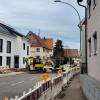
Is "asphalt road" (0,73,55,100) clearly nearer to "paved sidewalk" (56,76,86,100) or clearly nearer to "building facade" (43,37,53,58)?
"paved sidewalk" (56,76,86,100)

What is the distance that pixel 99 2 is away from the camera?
15953mm

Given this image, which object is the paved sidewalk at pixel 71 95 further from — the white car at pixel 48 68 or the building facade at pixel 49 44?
the building facade at pixel 49 44

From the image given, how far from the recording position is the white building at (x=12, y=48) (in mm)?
61375

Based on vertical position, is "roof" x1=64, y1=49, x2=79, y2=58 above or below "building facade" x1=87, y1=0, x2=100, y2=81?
above

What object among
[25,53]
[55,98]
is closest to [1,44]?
[25,53]

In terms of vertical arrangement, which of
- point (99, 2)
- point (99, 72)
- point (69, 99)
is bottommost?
point (69, 99)

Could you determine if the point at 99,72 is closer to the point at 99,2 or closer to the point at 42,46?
the point at 99,2

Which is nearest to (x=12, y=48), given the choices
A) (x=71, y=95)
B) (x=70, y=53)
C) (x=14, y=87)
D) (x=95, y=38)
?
(x=14, y=87)

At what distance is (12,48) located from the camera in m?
67.4

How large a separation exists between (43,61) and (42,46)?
44.0m

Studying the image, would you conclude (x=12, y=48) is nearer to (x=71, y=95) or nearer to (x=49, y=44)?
(x=71, y=95)

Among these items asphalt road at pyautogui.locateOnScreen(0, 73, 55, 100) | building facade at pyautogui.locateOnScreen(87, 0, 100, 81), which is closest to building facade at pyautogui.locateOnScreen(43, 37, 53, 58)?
asphalt road at pyautogui.locateOnScreen(0, 73, 55, 100)

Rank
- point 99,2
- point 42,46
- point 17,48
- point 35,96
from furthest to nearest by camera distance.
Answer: point 42,46, point 17,48, point 99,2, point 35,96

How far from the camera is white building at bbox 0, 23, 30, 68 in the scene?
61.4 m
